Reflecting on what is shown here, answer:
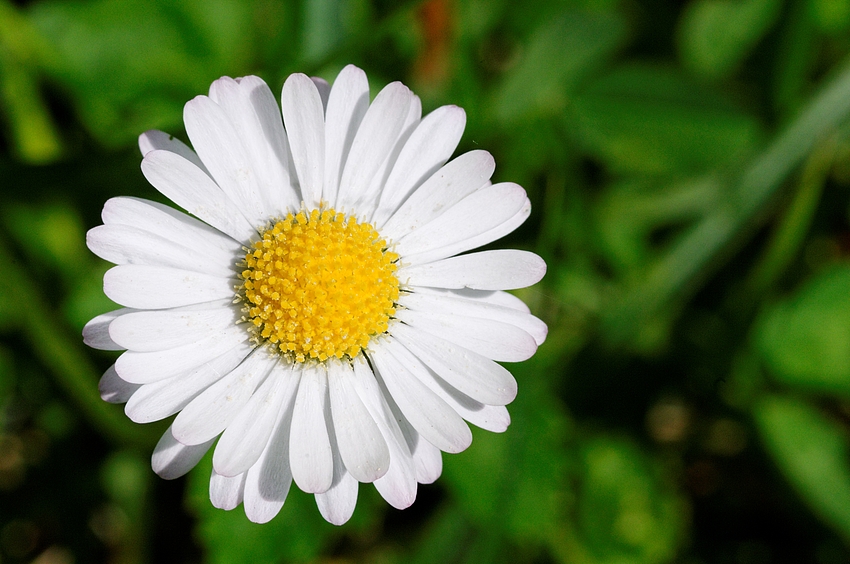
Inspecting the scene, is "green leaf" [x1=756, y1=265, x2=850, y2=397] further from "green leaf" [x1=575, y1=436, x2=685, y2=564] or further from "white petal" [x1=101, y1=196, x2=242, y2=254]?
"white petal" [x1=101, y1=196, x2=242, y2=254]

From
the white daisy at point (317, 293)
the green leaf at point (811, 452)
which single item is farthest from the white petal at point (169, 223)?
the green leaf at point (811, 452)

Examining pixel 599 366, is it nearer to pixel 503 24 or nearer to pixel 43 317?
pixel 503 24

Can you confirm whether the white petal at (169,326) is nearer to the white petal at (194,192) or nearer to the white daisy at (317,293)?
the white daisy at (317,293)

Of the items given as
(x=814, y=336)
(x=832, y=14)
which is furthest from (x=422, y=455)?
(x=832, y=14)

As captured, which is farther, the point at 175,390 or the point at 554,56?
the point at 554,56

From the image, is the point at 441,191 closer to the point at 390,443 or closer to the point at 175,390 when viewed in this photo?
the point at 390,443
